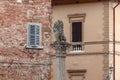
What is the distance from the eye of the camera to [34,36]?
101 feet

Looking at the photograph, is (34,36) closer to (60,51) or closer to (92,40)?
(60,51)

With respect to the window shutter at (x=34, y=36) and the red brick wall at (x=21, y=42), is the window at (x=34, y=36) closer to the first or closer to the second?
the window shutter at (x=34, y=36)

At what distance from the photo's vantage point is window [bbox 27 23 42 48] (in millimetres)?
30406

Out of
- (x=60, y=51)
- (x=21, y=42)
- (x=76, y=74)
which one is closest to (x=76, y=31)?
(x=76, y=74)

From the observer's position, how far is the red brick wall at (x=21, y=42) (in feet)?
97.2

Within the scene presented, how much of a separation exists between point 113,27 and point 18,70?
1314 cm

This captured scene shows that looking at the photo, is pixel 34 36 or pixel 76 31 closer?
pixel 34 36

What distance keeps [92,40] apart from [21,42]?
12.2 metres

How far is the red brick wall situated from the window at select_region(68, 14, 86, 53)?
36.5 ft

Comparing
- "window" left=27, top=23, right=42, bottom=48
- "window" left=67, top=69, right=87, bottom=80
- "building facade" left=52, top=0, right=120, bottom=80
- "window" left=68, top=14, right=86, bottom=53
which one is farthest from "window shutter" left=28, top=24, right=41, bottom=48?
"window" left=68, top=14, right=86, bottom=53

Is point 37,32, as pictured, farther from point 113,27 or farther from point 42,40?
point 113,27

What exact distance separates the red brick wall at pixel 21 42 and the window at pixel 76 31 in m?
11.1

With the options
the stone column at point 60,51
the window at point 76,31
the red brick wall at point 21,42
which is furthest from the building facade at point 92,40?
the stone column at point 60,51

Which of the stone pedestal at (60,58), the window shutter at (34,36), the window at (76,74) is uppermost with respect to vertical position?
the window shutter at (34,36)
